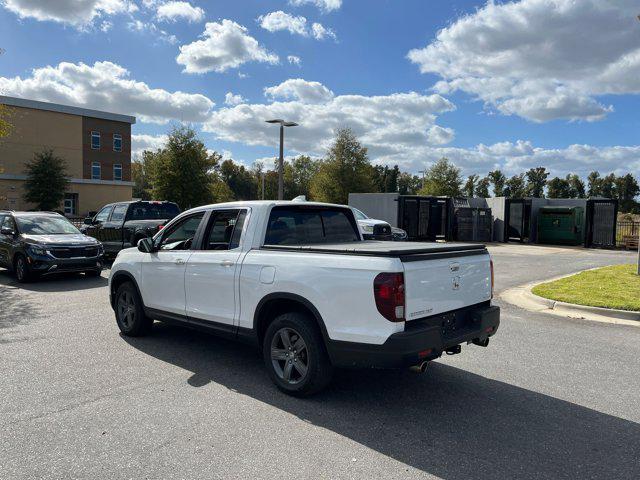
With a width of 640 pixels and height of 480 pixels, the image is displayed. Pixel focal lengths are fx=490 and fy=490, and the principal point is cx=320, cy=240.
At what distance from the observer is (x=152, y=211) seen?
1462 centimetres

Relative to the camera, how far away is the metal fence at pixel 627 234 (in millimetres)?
24158

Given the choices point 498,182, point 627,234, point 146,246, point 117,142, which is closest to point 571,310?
point 146,246

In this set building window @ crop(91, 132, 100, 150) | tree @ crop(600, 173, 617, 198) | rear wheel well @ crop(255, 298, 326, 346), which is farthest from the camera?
tree @ crop(600, 173, 617, 198)

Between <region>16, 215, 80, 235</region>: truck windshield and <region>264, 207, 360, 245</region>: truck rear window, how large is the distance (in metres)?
9.46

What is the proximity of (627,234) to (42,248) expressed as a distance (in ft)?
89.9

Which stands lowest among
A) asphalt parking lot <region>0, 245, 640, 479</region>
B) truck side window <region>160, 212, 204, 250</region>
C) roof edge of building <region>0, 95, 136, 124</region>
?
asphalt parking lot <region>0, 245, 640, 479</region>

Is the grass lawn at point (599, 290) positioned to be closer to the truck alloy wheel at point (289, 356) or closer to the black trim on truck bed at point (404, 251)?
the black trim on truck bed at point (404, 251)

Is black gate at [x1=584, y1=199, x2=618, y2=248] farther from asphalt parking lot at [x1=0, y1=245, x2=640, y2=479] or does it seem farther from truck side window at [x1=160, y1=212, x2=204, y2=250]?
truck side window at [x1=160, y1=212, x2=204, y2=250]

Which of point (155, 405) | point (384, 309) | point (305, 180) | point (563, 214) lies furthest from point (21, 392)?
point (305, 180)

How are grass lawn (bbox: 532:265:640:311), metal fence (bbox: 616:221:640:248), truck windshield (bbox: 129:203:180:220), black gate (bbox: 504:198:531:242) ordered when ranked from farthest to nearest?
black gate (bbox: 504:198:531:242) → metal fence (bbox: 616:221:640:248) → truck windshield (bbox: 129:203:180:220) → grass lawn (bbox: 532:265:640:311)

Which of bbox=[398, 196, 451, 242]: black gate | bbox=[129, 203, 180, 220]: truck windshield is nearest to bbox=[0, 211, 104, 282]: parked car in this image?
bbox=[129, 203, 180, 220]: truck windshield

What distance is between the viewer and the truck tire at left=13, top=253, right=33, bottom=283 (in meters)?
11.3

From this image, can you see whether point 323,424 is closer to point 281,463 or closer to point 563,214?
point 281,463

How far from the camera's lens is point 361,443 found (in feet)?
11.9
